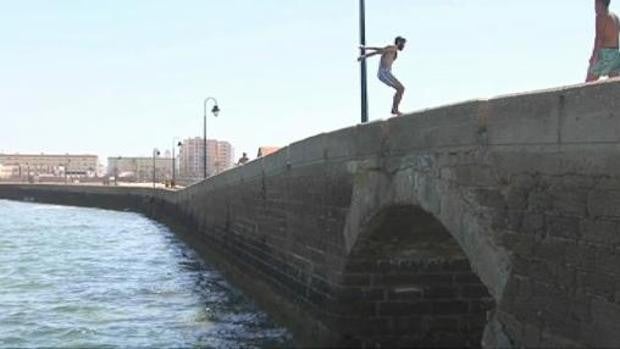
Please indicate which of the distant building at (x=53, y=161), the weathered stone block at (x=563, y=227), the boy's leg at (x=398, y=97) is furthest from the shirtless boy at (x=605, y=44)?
the distant building at (x=53, y=161)

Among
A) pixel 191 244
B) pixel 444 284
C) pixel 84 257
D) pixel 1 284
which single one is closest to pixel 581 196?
pixel 444 284

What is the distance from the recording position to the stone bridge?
21.3ft

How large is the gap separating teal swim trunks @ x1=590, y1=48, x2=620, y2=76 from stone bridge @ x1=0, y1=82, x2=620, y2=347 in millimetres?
887

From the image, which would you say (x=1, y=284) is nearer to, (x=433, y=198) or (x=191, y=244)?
(x=191, y=244)

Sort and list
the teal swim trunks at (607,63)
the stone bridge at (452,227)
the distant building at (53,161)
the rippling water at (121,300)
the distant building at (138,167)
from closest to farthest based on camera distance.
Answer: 1. the stone bridge at (452,227)
2. the teal swim trunks at (607,63)
3. the rippling water at (121,300)
4. the distant building at (138,167)
5. the distant building at (53,161)

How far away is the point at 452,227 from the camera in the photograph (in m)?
8.69

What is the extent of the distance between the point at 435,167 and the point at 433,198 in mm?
320

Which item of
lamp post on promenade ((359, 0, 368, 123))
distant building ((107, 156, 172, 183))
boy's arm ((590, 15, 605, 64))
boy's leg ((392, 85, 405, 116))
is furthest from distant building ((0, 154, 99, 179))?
boy's arm ((590, 15, 605, 64))

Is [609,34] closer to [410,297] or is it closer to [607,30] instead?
[607,30]

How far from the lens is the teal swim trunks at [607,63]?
25.5ft

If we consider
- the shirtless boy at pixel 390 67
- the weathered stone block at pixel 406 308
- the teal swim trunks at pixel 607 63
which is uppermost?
the shirtless boy at pixel 390 67

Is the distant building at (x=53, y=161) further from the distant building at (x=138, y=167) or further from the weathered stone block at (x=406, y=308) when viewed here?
the weathered stone block at (x=406, y=308)

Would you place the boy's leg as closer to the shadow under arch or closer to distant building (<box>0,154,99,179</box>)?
the shadow under arch

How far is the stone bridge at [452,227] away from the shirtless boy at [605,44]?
0.91 meters
